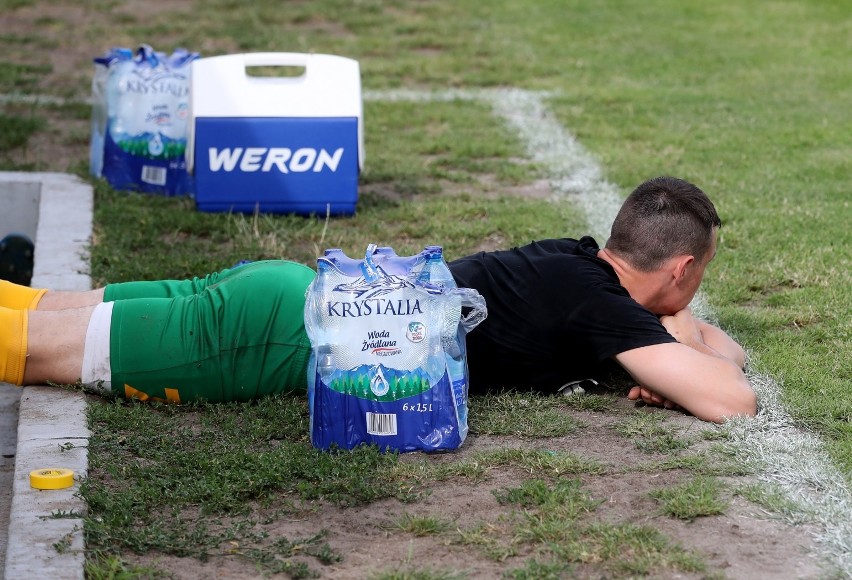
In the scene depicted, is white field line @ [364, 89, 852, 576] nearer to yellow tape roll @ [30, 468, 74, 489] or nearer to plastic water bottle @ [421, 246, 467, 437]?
plastic water bottle @ [421, 246, 467, 437]

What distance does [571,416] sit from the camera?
4363 mm

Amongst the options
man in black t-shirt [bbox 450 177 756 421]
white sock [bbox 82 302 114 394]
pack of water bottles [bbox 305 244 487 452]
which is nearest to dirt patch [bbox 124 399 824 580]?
pack of water bottles [bbox 305 244 487 452]

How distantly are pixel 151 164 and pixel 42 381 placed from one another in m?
3.05

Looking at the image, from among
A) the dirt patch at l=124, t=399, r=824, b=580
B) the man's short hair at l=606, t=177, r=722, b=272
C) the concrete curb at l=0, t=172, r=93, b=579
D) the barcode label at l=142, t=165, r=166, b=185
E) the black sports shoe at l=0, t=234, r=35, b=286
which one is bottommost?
the black sports shoe at l=0, t=234, r=35, b=286

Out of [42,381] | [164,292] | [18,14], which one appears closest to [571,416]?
[164,292]

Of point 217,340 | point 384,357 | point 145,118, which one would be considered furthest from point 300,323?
point 145,118

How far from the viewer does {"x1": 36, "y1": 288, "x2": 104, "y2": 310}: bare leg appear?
4.71m

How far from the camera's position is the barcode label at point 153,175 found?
734cm

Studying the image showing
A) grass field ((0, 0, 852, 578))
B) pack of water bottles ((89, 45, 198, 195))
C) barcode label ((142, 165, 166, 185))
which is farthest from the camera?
barcode label ((142, 165, 166, 185))

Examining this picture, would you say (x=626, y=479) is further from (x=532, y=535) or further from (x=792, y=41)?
(x=792, y=41)

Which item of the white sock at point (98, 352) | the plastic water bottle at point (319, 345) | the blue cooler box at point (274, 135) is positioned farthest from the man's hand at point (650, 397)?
the blue cooler box at point (274, 135)

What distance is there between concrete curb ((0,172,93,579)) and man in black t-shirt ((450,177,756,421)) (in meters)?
1.40

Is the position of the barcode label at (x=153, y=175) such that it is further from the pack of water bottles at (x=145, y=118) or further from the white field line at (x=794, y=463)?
the white field line at (x=794, y=463)

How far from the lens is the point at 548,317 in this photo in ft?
14.0
